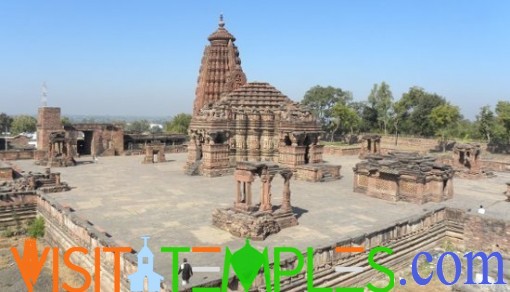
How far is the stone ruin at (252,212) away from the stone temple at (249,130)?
374 inches

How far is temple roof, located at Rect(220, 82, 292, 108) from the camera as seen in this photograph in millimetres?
25250

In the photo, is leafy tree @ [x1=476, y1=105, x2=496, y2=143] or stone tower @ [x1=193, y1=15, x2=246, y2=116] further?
leafy tree @ [x1=476, y1=105, x2=496, y2=143]

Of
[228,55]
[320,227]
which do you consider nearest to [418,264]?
[320,227]

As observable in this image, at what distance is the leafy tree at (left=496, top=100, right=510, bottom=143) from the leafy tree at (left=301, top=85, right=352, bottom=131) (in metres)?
28.4

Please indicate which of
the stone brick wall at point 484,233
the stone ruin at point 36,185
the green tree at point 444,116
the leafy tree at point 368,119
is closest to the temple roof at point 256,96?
the stone ruin at point 36,185

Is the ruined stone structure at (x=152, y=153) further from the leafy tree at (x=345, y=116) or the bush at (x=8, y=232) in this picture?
the leafy tree at (x=345, y=116)

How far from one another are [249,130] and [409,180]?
10.7 meters

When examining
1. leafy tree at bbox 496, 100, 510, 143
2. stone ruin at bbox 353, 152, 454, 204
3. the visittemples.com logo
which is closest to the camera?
the visittemples.com logo

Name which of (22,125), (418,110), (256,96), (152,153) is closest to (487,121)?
(418,110)

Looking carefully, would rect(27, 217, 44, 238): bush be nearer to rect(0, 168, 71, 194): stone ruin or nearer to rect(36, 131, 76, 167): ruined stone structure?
rect(0, 168, 71, 194): stone ruin

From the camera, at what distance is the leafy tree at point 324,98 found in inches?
2603

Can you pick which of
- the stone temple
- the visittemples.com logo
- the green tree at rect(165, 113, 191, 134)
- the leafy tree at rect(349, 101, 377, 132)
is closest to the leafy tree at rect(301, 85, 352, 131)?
the leafy tree at rect(349, 101, 377, 132)

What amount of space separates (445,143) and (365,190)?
85.8 ft

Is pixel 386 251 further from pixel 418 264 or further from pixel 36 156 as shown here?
pixel 36 156
